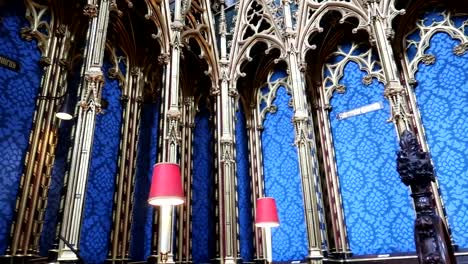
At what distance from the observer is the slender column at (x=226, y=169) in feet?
28.5

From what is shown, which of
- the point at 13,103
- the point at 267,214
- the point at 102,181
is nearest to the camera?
the point at 267,214

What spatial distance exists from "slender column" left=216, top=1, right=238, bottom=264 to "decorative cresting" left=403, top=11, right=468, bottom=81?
15.8ft

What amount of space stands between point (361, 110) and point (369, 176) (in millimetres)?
1840

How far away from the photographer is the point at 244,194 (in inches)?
417

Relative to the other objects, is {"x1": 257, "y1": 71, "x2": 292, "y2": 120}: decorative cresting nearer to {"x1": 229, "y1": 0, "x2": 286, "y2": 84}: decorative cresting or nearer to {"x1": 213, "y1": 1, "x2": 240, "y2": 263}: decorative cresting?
{"x1": 229, "y1": 0, "x2": 286, "y2": 84}: decorative cresting

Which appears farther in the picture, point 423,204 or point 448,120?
point 448,120

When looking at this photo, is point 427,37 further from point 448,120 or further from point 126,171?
point 126,171

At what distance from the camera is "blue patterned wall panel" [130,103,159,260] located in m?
9.20

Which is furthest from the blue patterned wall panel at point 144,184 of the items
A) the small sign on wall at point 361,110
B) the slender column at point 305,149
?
the small sign on wall at point 361,110

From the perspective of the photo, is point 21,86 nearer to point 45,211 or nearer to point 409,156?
point 45,211

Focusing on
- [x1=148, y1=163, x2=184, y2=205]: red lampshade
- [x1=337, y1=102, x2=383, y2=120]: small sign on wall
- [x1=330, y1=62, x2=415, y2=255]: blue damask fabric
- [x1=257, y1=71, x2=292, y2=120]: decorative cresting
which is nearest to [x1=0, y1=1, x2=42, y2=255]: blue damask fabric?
[x1=148, y1=163, x2=184, y2=205]: red lampshade

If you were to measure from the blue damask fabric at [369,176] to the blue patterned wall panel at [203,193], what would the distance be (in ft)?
12.3

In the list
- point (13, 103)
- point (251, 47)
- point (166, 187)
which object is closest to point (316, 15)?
point (251, 47)

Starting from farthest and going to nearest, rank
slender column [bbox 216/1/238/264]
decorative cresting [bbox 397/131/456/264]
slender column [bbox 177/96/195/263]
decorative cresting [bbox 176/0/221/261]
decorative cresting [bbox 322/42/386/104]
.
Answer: decorative cresting [bbox 322/42/386/104] → decorative cresting [bbox 176/0/221/261] → slender column [bbox 177/96/195/263] → slender column [bbox 216/1/238/264] → decorative cresting [bbox 397/131/456/264]
